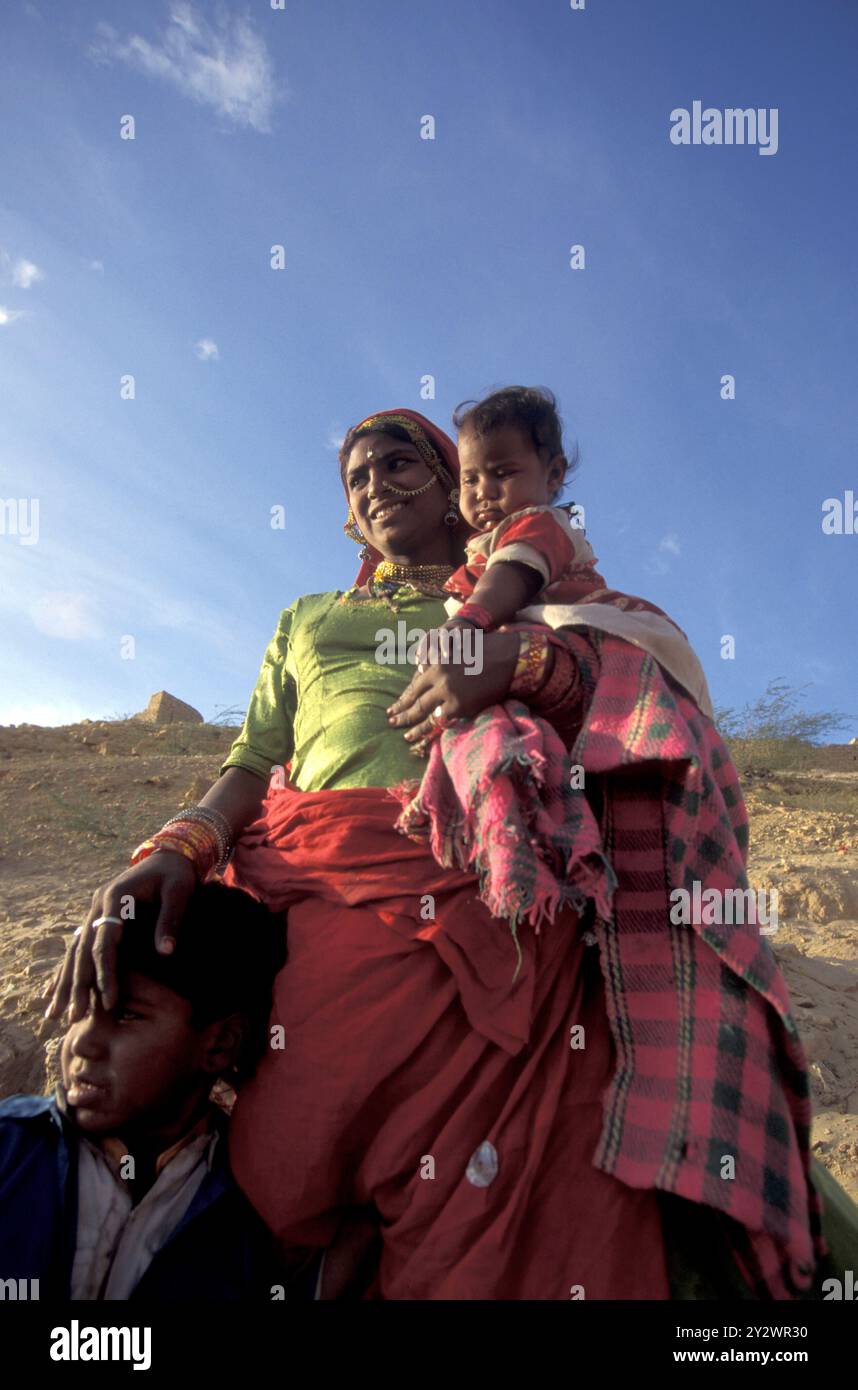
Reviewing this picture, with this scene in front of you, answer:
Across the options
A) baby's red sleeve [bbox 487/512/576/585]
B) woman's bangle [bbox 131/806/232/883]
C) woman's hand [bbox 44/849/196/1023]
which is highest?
baby's red sleeve [bbox 487/512/576/585]

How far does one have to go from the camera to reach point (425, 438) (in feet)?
8.73

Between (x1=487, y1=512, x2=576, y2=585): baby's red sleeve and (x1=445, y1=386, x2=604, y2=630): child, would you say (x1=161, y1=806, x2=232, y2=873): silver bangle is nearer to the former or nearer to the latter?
(x1=445, y1=386, x2=604, y2=630): child

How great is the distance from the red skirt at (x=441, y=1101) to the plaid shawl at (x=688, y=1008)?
10cm

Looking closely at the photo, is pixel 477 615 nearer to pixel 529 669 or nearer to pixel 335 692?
pixel 529 669

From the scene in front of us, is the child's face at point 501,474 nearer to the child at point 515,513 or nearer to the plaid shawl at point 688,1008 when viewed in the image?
the child at point 515,513

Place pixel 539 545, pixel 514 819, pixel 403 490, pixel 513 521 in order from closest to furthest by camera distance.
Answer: pixel 514 819
pixel 539 545
pixel 513 521
pixel 403 490

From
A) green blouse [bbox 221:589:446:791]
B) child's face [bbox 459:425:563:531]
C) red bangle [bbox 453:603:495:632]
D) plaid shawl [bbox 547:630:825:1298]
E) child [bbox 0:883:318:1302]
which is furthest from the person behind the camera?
child's face [bbox 459:425:563:531]

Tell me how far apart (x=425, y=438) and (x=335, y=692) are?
955mm

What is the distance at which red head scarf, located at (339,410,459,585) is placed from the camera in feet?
8.69

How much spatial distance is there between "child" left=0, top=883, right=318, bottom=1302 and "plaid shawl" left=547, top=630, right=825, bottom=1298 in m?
0.78

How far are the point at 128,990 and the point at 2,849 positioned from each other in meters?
4.62

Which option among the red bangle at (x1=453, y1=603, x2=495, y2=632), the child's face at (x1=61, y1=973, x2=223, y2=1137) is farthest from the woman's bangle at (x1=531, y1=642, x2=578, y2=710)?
the child's face at (x1=61, y1=973, x2=223, y2=1137)

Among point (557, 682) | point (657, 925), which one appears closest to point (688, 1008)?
point (657, 925)
